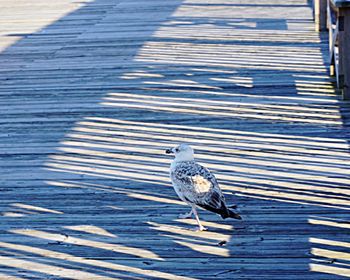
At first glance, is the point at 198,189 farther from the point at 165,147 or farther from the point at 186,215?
the point at 165,147

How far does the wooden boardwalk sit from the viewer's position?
476cm

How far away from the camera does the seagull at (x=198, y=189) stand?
4887 mm

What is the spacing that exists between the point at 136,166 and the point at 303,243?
1.77m

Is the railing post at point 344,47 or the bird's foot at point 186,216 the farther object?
the railing post at point 344,47

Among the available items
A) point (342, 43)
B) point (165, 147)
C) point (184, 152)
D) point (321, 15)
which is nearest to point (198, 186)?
point (184, 152)

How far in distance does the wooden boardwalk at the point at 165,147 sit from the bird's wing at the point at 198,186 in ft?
0.71

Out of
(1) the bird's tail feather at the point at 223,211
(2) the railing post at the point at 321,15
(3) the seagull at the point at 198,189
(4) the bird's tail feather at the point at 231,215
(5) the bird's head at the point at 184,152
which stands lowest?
(2) the railing post at the point at 321,15

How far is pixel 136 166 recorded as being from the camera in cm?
628

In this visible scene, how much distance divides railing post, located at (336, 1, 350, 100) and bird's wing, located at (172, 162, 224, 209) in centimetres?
289

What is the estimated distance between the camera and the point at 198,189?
492 centimetres

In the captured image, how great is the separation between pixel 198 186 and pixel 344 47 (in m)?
3.17

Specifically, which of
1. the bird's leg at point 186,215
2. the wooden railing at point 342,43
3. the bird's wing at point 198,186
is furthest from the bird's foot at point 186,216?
the wooden railing at point 342,43

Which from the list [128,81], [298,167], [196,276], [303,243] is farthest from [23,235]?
[128,81]

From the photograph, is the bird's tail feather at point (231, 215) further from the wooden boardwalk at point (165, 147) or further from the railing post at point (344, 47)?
the railing post at point (344, 47)
